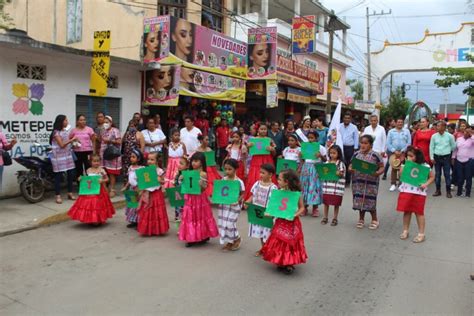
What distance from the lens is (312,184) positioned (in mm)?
7855

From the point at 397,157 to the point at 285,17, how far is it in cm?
2027

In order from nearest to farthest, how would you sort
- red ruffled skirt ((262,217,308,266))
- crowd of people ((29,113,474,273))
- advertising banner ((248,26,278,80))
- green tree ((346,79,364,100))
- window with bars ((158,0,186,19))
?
red ruffled skirt ((262,217,308,266)) < crowd of people ((29,113,474,273)) < window with bars ((158,0,186,19)) < advertising banner ((248,26,278,80)) < green tree ((346,79,364,100))

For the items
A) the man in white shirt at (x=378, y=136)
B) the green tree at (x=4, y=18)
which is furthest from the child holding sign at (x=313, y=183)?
the green tree at (x=4, y=18)

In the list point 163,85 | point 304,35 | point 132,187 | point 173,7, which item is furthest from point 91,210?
point 304,35

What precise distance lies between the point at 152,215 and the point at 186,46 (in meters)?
7.49

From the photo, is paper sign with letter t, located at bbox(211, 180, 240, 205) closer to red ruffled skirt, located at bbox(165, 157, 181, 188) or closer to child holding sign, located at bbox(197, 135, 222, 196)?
child holding sign, located at bbox(197, 135, 222, 196)

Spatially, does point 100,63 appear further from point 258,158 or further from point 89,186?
point 258,158

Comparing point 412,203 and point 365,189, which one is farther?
point 365,189

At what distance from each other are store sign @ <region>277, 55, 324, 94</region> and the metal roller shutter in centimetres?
723

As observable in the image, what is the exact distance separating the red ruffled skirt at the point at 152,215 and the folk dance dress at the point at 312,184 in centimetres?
271

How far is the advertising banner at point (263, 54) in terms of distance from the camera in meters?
15.4

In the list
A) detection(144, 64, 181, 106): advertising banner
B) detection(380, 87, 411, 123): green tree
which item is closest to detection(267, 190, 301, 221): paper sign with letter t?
detection(144, 64, 181, 106): advertising banner

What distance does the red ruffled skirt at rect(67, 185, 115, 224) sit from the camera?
6.72m

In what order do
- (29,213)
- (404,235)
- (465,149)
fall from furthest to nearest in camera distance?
(465,149)
(29,213)
(404,235)
